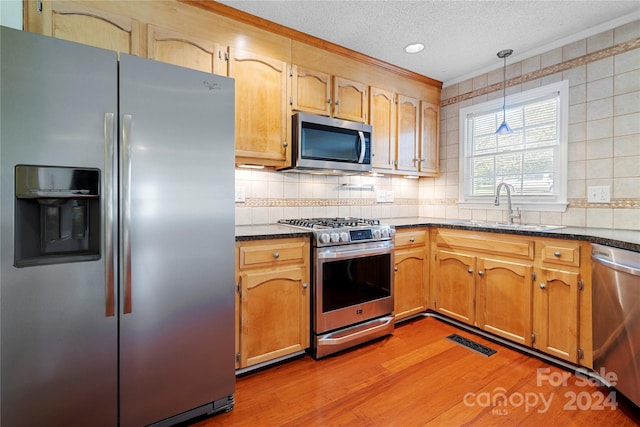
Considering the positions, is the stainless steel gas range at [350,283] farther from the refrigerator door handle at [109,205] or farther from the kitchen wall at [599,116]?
the kitchen wall at [599,116]

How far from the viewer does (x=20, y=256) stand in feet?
3.96

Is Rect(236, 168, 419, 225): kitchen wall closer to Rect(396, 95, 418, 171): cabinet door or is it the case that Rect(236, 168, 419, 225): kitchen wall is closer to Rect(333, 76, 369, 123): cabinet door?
Rect(396, 95, 418, 171): cabinet door

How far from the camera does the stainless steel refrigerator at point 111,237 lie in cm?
117

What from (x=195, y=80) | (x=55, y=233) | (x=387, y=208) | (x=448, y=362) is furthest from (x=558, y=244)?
(x=55, y=233)

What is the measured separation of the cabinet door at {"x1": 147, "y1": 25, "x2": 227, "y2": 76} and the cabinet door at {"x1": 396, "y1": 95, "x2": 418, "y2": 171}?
1.70 meters

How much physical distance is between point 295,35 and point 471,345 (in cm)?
268

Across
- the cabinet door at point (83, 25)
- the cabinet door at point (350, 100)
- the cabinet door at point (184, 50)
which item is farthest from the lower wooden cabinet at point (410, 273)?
the cabinet door at point (83, 25)

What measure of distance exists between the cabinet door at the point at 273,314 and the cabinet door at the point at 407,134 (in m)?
1.63

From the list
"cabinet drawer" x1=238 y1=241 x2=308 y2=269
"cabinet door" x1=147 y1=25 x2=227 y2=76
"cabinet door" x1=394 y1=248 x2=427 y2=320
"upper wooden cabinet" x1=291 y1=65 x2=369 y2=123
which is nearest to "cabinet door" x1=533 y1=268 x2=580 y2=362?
"cabinet door" x1=394 y1=248 x2=427 y2=320

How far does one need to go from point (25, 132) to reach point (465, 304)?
2.87 metres

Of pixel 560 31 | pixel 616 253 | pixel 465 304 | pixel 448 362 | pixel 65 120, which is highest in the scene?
pixel 560 31

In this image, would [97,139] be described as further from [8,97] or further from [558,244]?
[558,244]

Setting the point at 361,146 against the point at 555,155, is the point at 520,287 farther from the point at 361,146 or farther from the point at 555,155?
the point at 361,146

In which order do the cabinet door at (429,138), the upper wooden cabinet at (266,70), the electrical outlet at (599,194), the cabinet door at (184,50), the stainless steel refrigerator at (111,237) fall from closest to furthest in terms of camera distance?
1. the stainless steel refrigerator at (111,237)
2. the upper wooden cabinet at (266,70)
3. the cabinet door at (184,50)
4. the electrical outlet at (599,194)
5. the cabinet door at (429,138)
